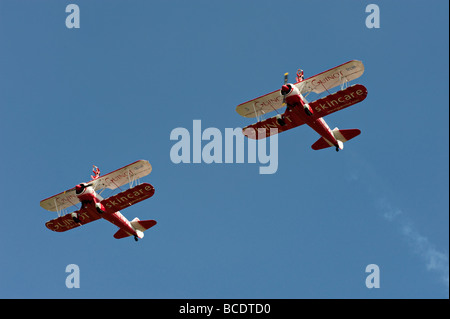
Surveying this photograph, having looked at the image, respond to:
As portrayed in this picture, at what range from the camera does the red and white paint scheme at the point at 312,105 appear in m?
66.8

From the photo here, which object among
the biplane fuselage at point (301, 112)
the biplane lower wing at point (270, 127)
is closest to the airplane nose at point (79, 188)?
the biplane lower wing at point (270, 127)

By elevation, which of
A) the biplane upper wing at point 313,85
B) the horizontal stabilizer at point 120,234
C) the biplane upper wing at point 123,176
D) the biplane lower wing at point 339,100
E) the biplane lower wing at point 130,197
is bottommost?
the horizontal stabilizer at point 120,234

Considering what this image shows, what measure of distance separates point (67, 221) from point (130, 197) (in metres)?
9.30

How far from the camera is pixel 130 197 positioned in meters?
69.7

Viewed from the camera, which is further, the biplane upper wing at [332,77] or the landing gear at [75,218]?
the landing gear at [75,218]

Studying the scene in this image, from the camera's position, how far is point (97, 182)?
72.1 meters

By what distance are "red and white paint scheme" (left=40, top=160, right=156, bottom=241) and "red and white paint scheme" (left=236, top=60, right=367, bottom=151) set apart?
12.1m

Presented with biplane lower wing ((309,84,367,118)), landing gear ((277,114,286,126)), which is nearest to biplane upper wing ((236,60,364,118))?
biplane lower wing ((309,84,367,118))

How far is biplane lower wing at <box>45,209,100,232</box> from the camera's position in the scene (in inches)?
2833

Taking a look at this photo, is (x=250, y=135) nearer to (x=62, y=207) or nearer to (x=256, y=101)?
(x=256, y=101)

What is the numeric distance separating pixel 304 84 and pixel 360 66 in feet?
19.1

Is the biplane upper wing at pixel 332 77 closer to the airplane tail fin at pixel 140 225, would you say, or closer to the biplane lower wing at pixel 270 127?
the biplane lower wing at pixel 270 127

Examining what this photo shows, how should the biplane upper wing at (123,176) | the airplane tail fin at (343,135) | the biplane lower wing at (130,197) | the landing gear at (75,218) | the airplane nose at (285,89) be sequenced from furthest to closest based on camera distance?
the landing gear at (75,218), the airplane tail fin at (343,135), the biplane upper wing at (123,176), the biplane lower wing at (130,197), the airplane nose at (285,89)
